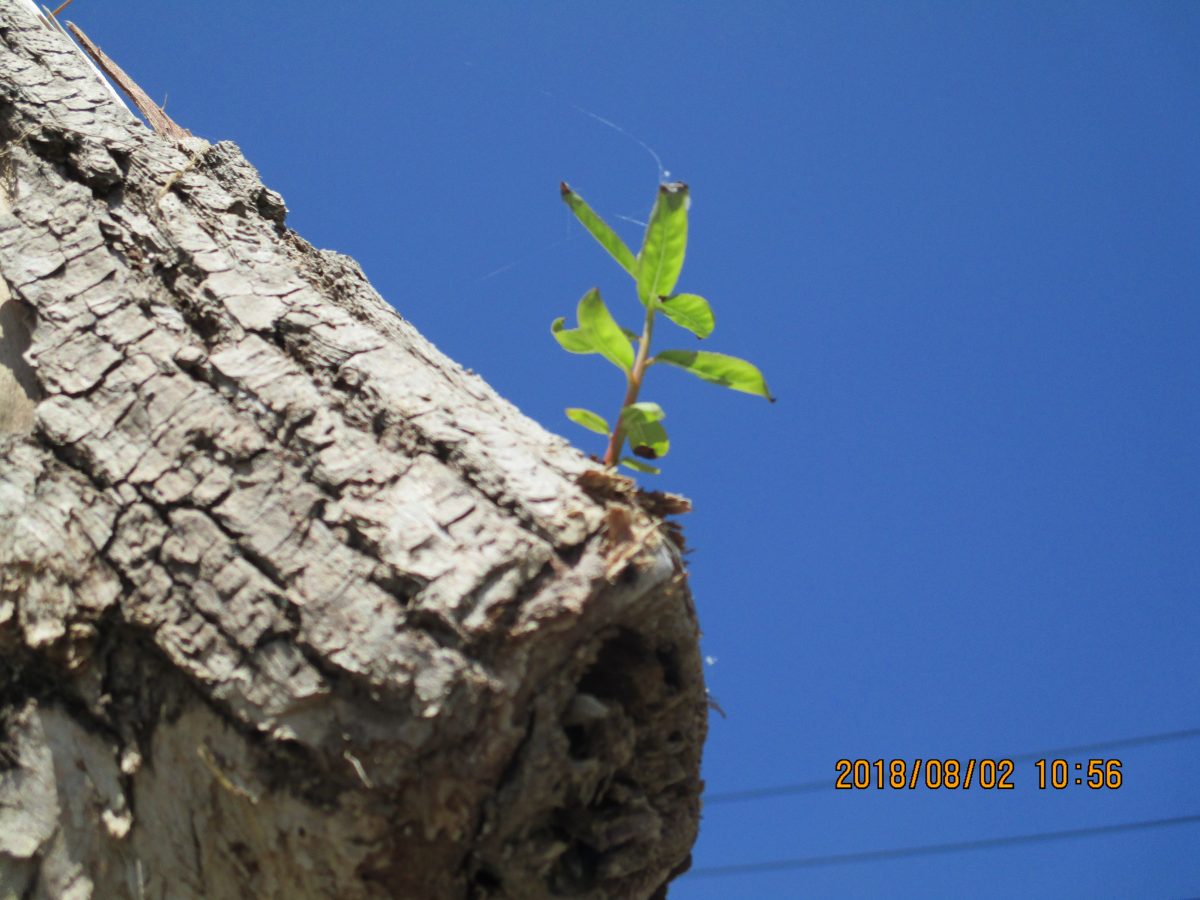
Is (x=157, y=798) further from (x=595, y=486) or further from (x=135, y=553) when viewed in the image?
(x=595, y=486)

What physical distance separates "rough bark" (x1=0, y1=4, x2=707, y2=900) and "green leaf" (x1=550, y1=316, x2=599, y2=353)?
9 centimetres

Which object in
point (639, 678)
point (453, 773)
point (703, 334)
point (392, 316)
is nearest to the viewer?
point (453, 773)

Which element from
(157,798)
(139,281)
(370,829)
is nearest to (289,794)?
(370,829)

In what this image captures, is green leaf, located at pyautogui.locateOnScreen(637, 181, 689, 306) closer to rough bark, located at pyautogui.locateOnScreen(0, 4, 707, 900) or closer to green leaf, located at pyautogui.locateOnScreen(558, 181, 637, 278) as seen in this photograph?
green leaf, located at pyautogui.locateOnScreen(558, 181, 637, 278)

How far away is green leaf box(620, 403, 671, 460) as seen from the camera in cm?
88

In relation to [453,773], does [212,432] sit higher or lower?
higher

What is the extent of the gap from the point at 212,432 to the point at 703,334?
1.55ft

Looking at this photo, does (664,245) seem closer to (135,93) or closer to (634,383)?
(634,383)

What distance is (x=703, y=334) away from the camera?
949 millimetres

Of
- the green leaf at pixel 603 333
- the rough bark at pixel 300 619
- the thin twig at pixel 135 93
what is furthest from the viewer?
the thin twig at pixel 135 93

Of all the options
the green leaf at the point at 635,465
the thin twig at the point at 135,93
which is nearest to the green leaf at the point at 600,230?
the green leaf at the point at 635,465

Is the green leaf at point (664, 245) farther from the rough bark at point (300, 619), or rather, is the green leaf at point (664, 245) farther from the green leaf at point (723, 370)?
the rough bark at point (300, 619)

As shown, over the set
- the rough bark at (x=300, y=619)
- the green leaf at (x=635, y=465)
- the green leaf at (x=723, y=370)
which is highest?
the green leaf at (x=723, y=370)

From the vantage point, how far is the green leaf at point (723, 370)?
34.6 inches
